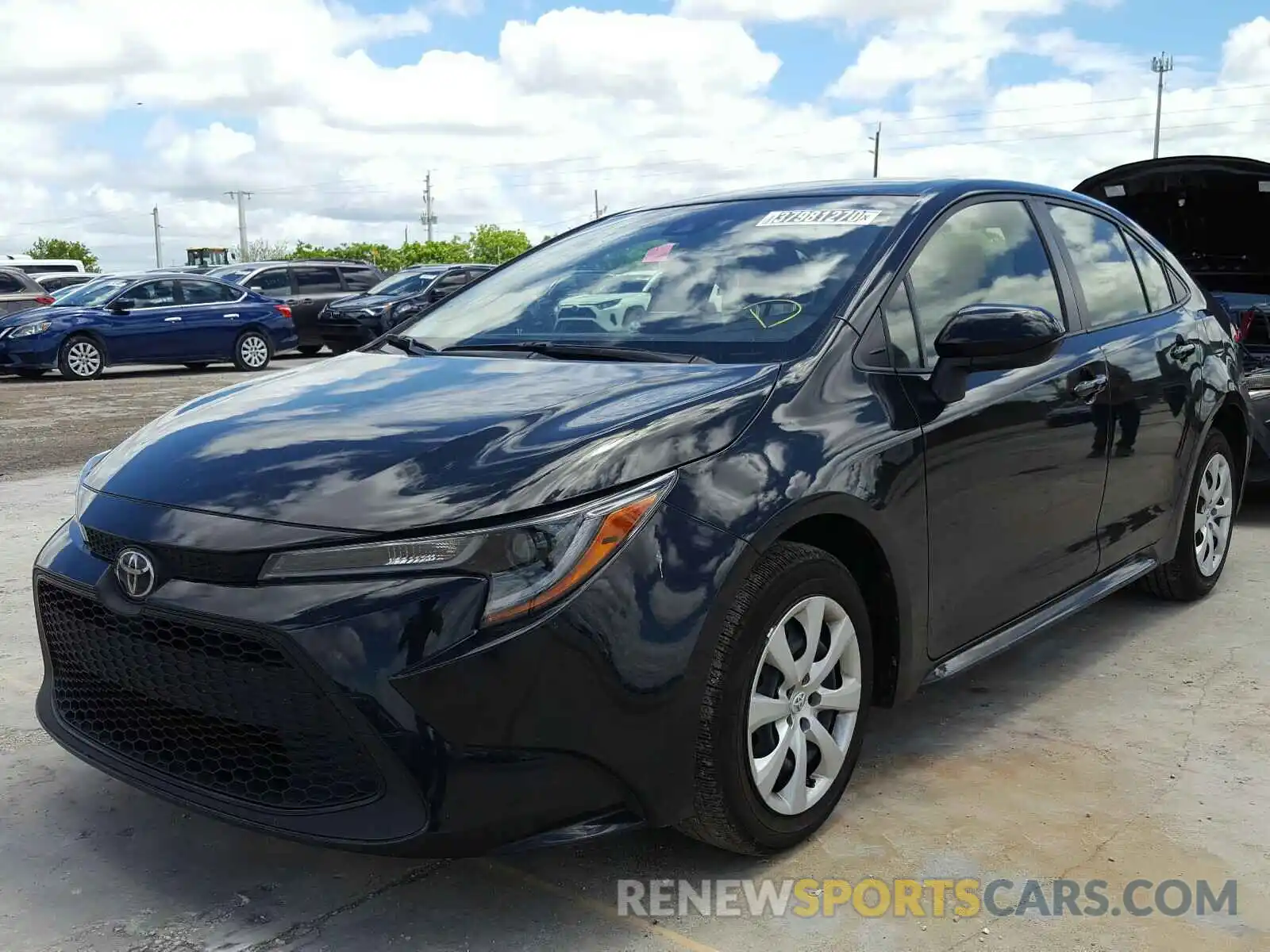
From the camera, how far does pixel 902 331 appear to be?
3.30m

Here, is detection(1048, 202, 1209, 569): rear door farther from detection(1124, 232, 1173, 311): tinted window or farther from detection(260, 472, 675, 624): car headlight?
detection(260, 472, 675, 624): car headlight

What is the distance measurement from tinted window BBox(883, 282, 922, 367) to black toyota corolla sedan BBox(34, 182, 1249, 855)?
0.03 feet

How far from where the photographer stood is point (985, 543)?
11.3 feet

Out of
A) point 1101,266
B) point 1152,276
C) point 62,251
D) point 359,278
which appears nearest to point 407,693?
point 1101,266

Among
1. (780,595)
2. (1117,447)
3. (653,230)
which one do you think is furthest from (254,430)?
(1117,447)

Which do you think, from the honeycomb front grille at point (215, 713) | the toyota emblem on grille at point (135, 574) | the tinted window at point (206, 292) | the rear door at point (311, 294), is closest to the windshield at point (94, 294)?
the tinted window at point (206, 292)

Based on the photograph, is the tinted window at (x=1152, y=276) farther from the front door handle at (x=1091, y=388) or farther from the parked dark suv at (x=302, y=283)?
the parked dark suv at (x=302, y=283)

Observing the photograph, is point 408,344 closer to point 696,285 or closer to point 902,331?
point 696,285

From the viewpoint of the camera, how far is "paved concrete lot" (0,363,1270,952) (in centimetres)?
261

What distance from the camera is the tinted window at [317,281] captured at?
2184 centimetres

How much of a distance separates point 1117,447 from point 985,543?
35.4 inches

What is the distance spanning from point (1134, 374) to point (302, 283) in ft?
63.5

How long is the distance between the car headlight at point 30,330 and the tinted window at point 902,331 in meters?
16.0

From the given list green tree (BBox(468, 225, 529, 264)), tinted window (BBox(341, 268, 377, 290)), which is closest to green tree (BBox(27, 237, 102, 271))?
green tree (BBox(468, 225, 529, 264))
